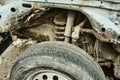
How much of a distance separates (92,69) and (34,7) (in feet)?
3.17

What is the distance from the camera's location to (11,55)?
491 centimetres

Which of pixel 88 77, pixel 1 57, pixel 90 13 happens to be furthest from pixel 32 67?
pixel 1 57

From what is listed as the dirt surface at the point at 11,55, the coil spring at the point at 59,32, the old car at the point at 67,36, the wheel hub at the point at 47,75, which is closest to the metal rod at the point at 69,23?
the old car at the point at 67,36

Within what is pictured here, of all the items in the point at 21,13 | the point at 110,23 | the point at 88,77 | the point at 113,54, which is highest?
the point at 21,13

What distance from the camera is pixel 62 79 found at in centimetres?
326

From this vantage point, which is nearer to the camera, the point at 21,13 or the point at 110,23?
the point at 110,23

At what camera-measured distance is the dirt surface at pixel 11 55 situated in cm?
453

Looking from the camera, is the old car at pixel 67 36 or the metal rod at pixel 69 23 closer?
the old car at pixel 67 36

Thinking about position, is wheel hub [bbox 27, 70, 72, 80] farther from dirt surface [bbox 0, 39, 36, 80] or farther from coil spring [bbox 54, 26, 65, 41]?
dirt surface [bbox 0, 39, 36, 80]

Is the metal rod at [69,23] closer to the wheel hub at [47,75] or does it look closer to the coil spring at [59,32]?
the coil spring at [59,32]

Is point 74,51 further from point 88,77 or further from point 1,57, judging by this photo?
point 1,57

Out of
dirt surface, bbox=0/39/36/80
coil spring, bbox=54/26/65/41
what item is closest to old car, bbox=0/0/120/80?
coil spring, bbox=54/26/65/41

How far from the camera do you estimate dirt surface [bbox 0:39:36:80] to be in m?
4.53

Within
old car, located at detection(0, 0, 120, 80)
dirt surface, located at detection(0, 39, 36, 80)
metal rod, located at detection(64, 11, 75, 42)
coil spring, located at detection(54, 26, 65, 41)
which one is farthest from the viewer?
dirt surface, located at detection(0, 39, 36, 80)
